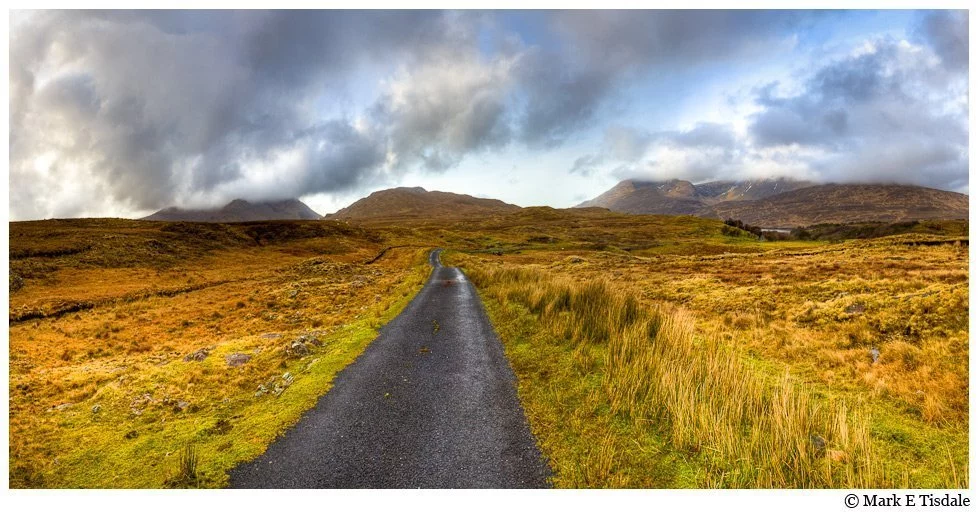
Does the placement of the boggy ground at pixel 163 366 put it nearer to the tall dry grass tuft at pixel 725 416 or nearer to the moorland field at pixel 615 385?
the moorland field at pixel 615 385

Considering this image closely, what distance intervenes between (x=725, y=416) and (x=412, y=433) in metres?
4.57

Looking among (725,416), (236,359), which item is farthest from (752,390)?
(236,359)

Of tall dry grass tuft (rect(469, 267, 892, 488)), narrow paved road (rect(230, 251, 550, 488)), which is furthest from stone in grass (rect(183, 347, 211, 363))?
tall dry grass tuft (rect(469, 267, 892, 488))

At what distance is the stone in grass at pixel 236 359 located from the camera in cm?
1118

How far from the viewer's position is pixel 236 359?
11.6 meters

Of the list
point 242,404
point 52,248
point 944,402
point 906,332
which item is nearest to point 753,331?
point 906,332

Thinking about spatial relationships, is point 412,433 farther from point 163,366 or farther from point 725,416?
point 163,366

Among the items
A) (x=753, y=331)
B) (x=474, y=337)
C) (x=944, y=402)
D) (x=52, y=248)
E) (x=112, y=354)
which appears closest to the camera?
(x=944, y=402)

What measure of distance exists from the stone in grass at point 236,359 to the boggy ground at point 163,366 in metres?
0.06

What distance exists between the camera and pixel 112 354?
53.7 ft

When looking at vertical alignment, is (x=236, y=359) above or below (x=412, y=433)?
below

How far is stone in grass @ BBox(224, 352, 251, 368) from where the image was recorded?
11.2 m

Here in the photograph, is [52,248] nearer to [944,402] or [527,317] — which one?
[527,317]
